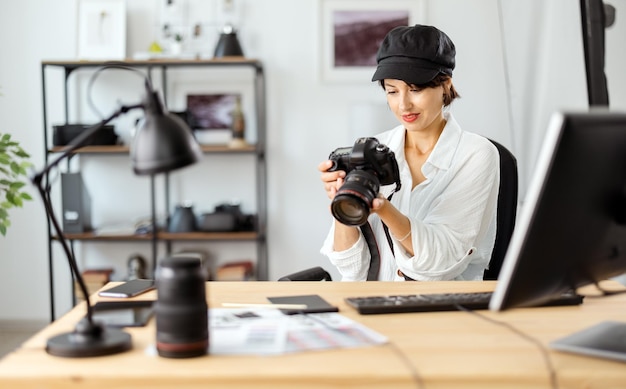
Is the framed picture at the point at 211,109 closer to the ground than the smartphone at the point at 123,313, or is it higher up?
higher up

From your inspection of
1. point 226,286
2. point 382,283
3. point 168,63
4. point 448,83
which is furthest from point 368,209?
point 168,63

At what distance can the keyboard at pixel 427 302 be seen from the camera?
5.55 feet

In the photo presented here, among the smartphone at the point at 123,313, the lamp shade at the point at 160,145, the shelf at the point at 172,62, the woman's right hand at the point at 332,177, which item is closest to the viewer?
the lamp shade at the point at 160,145

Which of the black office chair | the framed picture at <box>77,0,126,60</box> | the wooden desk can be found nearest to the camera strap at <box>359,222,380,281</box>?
the black office chair

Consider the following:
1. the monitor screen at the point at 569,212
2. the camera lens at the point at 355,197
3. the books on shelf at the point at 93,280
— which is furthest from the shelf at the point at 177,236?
the monitor screen at the point at 569,212

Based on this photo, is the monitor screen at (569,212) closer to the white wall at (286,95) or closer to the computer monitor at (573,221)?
the computer monitor at (573,221)

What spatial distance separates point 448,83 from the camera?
253 cm

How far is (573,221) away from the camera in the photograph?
135cm

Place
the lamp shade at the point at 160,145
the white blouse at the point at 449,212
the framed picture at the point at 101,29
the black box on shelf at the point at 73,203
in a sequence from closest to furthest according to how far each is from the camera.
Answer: the lamp shade at the point at 160,145 < the white blouse at the point at 449,212 < the black box on shelf at the point at 73,203 < the framed picture at the point at 101,29

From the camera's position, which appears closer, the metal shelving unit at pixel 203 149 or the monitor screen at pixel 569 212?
the monitor screen at pixel 569 212

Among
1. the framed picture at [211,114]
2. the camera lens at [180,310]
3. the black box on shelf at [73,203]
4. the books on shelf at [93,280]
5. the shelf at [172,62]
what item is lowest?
the books on shelf at [93,280]

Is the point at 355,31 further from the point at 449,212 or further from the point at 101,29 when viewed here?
the point at 449,212

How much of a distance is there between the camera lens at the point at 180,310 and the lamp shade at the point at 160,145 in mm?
160

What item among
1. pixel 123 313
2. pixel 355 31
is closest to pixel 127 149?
pixel 355 31
